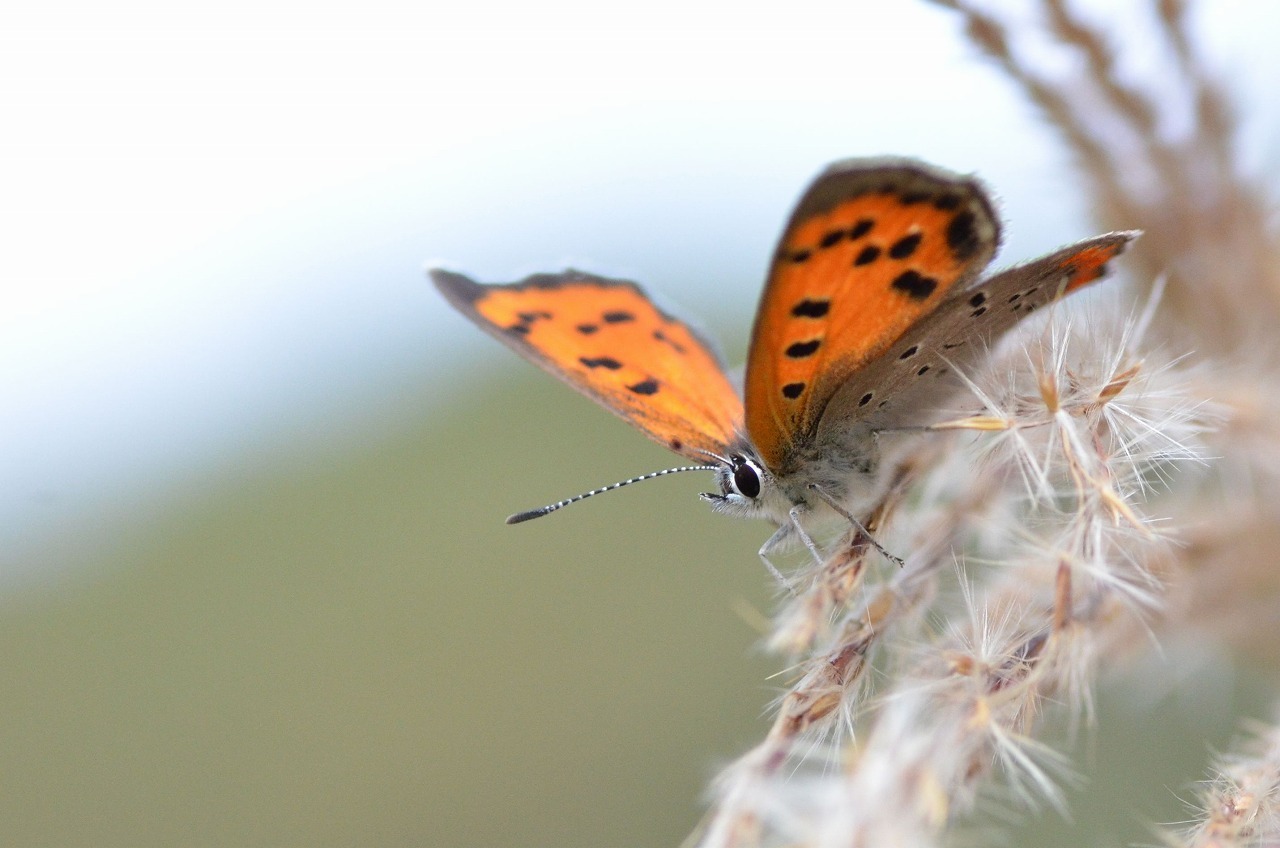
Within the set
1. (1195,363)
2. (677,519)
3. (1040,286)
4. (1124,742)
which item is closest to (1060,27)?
(1040,286)

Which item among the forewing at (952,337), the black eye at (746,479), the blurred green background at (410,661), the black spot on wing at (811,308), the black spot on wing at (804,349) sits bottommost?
the blurred green background at (410,661)

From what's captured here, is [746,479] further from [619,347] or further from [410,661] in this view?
[410,661]

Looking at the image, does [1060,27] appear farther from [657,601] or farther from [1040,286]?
[657,601]

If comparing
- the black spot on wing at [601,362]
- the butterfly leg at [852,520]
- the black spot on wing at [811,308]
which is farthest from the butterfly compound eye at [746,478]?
the black spot on wing at [811,308]

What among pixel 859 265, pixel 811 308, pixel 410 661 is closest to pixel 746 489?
pixel 811 308

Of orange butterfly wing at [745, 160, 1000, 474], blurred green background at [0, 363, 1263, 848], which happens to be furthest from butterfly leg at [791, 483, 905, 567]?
blurred green background at [0, 363, 1263, 848]

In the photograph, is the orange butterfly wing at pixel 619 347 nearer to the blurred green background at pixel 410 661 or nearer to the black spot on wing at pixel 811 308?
the black spot on wing at pixel 811 308
